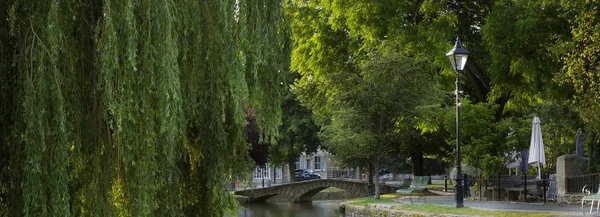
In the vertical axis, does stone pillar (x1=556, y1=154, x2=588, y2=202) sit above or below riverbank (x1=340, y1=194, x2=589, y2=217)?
above

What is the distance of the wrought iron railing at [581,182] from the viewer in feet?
71.9

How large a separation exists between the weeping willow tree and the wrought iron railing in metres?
14.4

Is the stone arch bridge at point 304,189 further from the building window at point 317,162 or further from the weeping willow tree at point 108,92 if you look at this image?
the weeping willow tree at point 108,92

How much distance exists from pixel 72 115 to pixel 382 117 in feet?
80.7

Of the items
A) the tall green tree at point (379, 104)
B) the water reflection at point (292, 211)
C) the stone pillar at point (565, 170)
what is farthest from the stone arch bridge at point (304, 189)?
the stone pillar at point (565, 170)

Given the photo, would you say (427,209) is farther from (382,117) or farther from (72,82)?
(72,82)

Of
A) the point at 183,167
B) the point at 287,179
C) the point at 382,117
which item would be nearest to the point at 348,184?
the point at 382,117

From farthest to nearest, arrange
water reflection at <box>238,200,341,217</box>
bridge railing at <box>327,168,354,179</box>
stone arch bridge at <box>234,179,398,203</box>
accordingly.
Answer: bridge railing at <box>327,168,354,179</box> < stone arch bridge at <box>234,179,398,203</box> < water reflection at <box>238,200,341,217</box>

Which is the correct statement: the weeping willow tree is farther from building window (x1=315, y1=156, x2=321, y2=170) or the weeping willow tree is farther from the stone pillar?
building window (x1=315, y1=156, x2=321, y2=170)

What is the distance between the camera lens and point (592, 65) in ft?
72.0

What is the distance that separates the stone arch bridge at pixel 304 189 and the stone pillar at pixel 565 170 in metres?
28.4

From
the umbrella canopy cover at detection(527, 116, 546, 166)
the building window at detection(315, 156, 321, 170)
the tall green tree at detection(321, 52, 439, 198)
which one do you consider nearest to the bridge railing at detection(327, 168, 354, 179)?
the building window at detection(315, 156, 321, 170)

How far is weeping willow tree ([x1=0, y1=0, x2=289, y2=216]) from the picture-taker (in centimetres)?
802

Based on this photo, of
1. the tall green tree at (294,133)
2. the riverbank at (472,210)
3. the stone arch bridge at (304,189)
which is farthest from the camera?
the tall green tree at (294,133)
